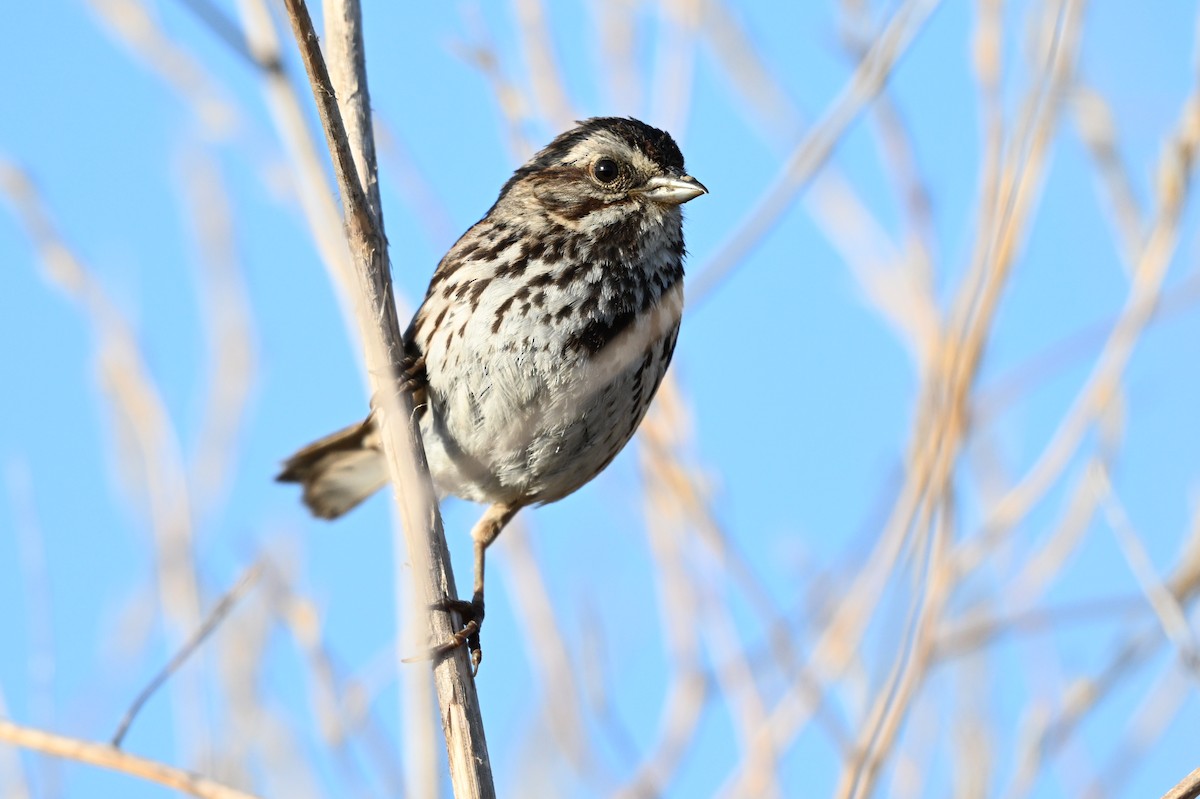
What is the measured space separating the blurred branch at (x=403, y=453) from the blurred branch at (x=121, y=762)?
1.36ft

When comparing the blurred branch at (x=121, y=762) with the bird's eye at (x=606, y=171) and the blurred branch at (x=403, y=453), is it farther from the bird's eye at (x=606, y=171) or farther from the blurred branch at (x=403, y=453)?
the bird's eye at (x=606, y=171)

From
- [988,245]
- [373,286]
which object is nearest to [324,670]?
[373,286]

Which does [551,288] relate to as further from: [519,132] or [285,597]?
[285,597]

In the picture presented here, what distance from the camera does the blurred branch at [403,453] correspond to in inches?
94.4

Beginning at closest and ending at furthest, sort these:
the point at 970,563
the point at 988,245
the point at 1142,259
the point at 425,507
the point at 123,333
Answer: the point at 425,507
the point at 988,245
the point at 1142,259
the point at 970,563
the point at 123,333

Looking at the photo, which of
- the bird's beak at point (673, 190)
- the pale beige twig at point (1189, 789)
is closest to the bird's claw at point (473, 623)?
the bird's beak at point (673, 190)

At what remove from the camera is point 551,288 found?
351 centimetres

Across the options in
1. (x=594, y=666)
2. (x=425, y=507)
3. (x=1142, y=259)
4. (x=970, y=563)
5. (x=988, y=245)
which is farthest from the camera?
(x=594, y=666)

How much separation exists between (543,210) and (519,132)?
0.92 ft

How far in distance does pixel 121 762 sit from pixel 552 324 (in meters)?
1.63

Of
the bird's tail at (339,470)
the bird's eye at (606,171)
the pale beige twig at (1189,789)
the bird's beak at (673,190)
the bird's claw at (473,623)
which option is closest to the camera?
the pale beige twig at (1189,789)

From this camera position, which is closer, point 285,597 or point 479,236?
point 285,597

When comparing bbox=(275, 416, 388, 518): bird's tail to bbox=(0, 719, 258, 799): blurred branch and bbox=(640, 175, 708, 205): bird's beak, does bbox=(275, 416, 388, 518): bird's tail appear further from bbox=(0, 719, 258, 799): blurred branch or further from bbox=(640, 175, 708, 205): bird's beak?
bbox=(0, 719, 258, 799): blurred branch

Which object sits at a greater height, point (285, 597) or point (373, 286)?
point (373, 286)
